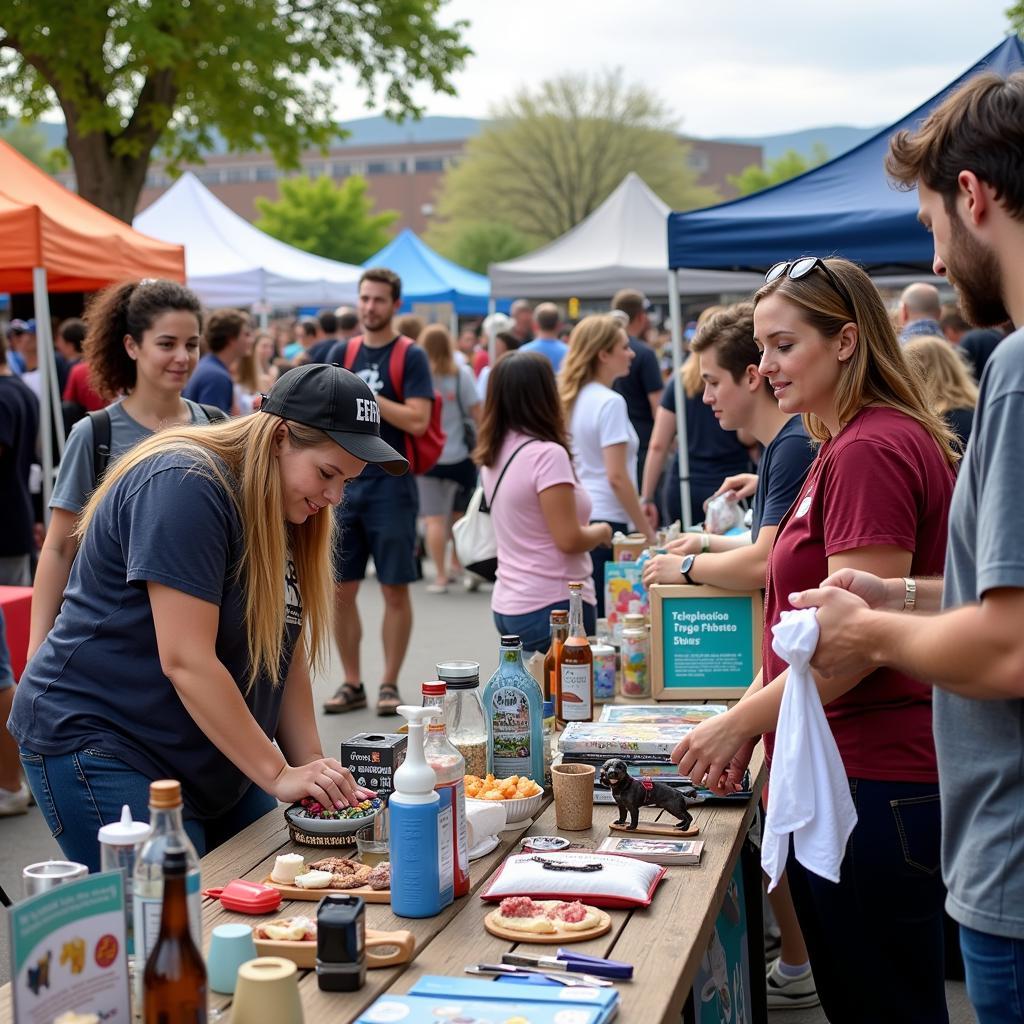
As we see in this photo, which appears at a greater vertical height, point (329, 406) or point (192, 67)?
point (192, 67)

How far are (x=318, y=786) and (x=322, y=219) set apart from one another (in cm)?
5175

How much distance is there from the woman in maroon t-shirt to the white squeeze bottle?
1144 millimetres

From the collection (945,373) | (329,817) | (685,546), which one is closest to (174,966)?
(329,817)

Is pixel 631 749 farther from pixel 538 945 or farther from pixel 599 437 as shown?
pixel 599 437

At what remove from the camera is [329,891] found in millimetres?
2080

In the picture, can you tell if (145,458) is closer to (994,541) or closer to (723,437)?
(994,541)

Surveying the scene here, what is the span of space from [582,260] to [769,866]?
471 inches

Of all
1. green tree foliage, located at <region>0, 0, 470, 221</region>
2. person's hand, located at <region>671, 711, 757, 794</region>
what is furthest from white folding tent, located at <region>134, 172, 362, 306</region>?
person's hand, located at <region>671, 711, 757, 794</region>

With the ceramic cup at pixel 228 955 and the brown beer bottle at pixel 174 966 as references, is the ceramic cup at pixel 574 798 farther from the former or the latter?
the brown beer bottle at pixel 174 966

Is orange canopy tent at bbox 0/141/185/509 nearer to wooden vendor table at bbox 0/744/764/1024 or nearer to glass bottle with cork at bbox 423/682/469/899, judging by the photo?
wooden vendor table at bbox 0/744/764/1024

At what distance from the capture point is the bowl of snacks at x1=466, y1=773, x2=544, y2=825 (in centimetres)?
241

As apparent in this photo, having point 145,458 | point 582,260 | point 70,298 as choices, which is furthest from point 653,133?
point 145,458

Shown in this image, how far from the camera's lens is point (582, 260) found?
13469 mm

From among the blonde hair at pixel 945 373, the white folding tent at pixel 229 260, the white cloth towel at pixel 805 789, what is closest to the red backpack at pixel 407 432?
the blonde hair at pixel 945 373
